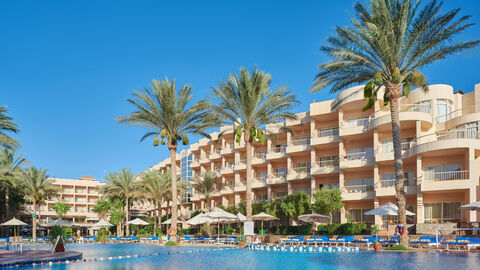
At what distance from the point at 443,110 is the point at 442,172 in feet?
23.1

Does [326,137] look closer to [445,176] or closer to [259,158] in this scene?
[259,158]

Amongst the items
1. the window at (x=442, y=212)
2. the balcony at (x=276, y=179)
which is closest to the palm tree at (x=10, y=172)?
the balcony at (x=276, y=179)

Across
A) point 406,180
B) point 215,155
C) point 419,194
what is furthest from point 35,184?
point 419,194

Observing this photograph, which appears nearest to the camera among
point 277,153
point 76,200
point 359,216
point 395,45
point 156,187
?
point 395,45

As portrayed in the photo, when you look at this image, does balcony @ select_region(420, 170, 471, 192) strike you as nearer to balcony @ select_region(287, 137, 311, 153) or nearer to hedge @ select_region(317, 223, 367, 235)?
hedge @ select_region(317, 223, 367, 235)

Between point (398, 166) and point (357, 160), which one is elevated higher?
point (357, 160)

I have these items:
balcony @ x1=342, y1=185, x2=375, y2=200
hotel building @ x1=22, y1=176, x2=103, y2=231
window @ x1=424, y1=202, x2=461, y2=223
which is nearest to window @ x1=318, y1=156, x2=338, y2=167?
balcony @ x1=342, y1=185, x2=375, y2=200

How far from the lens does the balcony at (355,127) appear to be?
44.1 m

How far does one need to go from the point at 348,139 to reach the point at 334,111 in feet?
9.84

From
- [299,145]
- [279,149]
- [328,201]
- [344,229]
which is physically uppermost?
[299,145]

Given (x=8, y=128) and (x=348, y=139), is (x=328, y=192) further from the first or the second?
(x=8, y=128)

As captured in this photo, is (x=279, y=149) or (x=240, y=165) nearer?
(x=279, y=149)

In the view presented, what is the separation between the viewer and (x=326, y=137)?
47719 mm

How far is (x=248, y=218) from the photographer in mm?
36156
